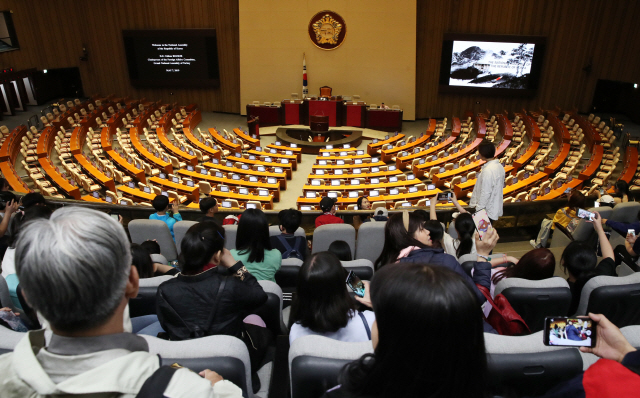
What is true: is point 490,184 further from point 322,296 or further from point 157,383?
point 157,383

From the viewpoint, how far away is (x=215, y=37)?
16.2 meters

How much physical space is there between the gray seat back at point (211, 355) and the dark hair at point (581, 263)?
2.04 metres

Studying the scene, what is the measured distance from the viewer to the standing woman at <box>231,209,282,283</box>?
8.73 feet

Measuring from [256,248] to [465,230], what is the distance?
5.17 feet

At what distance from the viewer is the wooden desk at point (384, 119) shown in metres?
15.1

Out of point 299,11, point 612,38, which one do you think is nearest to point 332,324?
point 299,11

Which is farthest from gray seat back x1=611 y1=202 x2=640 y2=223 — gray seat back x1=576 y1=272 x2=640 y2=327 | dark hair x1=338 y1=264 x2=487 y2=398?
dark hair x1=338 y1=264 x2=487 y2=398

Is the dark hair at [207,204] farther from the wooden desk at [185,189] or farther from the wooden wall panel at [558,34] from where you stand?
the wooden wall panel at [558,34]

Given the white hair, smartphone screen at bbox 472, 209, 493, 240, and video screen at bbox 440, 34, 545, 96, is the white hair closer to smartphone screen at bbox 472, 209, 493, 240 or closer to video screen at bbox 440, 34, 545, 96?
smartphone screen at bbox 472, 209, 493, 240

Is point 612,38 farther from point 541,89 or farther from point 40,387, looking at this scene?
point 40,387

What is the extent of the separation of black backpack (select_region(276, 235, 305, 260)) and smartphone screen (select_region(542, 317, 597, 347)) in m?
2.07

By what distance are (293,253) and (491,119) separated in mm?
13528

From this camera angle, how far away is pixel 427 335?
930mm

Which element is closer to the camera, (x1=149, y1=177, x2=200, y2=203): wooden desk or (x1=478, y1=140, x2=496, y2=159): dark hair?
(x1=478, y1=140, x2=496, y2=159): dark hair
